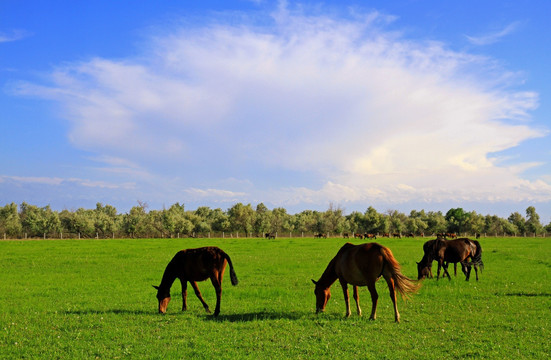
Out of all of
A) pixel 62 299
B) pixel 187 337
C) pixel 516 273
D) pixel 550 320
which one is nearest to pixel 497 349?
pixel 550 320

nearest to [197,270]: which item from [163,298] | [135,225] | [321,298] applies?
[163,298]

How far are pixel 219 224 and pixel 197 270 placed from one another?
90129mm

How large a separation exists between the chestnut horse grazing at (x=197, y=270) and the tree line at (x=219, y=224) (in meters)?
76.5

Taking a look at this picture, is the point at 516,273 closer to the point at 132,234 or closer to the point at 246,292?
the point at 246,292

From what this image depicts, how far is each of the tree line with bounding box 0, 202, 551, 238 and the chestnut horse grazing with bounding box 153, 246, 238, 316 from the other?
7653 centimetres

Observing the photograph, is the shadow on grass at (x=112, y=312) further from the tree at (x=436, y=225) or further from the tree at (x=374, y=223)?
the tree at (x=436, y=225)

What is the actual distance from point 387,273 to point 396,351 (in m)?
2.56

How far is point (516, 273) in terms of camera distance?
67.9 feet

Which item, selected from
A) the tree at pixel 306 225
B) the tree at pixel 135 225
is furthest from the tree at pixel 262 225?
the tree at pixel 135 225

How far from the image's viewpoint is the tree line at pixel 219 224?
293 feet

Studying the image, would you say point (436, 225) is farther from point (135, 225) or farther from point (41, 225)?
point (41, 225)

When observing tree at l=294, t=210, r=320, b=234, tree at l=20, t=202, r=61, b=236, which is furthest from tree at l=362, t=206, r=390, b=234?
tree at l=20, t=202, r=61, b=236

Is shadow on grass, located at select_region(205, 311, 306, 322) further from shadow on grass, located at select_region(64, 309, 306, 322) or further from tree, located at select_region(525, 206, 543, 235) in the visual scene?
tree, located at select_region(525, 206, 543, 235)

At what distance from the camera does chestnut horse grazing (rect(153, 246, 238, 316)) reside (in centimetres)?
1112
